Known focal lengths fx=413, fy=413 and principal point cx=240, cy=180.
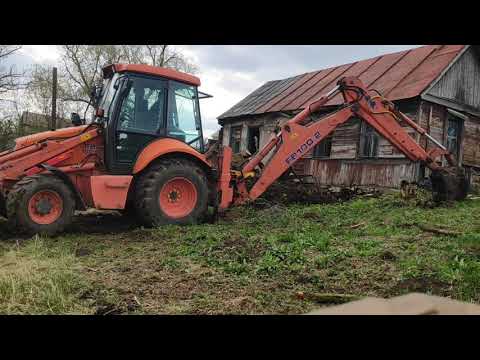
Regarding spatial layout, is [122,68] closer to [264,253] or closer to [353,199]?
[264,253]

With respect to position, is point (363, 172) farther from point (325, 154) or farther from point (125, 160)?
point (125, 160)

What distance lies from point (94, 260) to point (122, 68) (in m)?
3.89

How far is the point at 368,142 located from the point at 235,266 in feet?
38.1

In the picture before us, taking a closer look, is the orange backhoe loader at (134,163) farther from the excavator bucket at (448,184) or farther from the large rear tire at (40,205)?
the excavator bucket at (448,184)

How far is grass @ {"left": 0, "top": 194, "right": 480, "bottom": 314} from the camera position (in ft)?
12.8

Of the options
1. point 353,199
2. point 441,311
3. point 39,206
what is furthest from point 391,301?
point 353,199

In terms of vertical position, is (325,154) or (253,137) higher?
(253,137)

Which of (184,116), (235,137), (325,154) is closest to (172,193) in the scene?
(184,116)

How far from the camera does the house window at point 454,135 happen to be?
15383mm

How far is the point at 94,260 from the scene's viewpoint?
18.4 feet

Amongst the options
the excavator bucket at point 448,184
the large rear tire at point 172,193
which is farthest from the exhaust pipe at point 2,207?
the excavator bucket at point 448,184

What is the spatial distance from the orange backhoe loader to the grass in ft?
1.87

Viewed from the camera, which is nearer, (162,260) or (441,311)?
(441,311)

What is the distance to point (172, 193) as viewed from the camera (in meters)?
8.04
